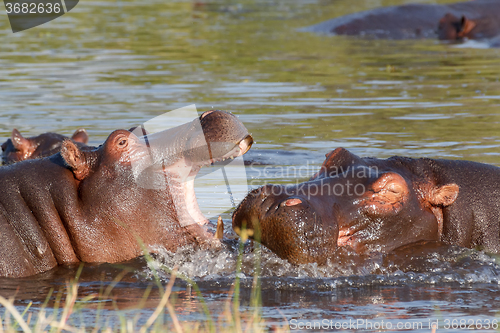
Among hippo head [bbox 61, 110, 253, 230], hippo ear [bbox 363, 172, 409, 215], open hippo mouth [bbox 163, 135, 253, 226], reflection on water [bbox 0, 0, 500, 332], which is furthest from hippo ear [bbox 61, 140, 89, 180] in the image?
hippo ear [bbox 363, 172, 409, 215]

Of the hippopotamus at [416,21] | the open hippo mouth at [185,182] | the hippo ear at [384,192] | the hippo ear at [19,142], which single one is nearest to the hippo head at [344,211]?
the hippo ear at [384,192]

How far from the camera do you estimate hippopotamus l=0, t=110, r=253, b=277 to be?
15.0ft

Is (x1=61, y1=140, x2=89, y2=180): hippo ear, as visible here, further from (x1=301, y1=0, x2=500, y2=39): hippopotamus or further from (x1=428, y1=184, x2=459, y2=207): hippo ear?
(x1=301, y1=0, x2=500, y2=39): hippopotamus

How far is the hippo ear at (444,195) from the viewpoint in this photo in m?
4.53

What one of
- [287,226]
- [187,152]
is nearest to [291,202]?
[287,226]

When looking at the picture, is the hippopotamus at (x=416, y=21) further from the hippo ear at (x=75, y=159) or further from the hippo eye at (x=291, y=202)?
the hippo eye at (x=291, y=202)

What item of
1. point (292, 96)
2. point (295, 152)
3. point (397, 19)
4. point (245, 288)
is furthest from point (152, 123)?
point (397, 19)

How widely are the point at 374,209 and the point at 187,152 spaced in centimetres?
116

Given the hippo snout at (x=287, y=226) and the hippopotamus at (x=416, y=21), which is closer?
the hippo snout at (x=287, y=226)

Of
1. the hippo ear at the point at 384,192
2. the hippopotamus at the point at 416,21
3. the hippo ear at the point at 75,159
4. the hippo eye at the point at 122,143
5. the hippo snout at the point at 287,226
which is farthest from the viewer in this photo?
the hippopotamus at the point at 416,21

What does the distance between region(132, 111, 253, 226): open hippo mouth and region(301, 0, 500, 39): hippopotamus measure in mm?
13852

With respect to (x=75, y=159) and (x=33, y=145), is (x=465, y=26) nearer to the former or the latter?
(x=33, y=145)

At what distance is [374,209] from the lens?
14.4 feet

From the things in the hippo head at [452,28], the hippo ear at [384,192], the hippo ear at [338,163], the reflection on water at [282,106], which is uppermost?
the hippo ear at [338,163]
